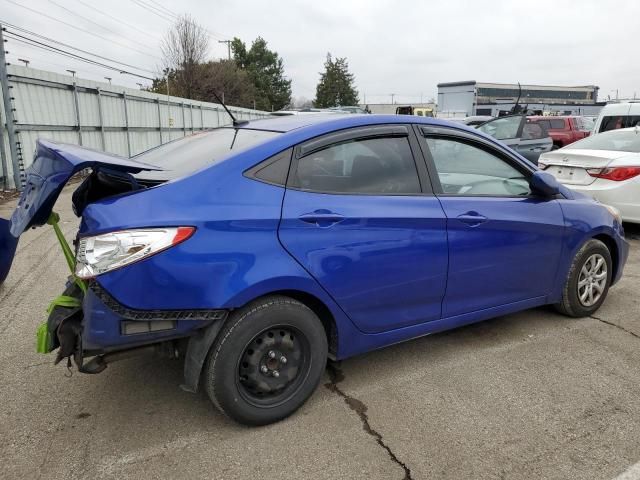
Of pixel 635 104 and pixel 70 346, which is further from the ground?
pixel 635 104

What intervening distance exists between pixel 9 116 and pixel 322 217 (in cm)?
959

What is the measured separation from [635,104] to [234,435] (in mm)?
11787

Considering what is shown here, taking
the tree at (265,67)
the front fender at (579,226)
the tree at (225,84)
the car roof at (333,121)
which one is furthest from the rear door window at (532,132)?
the tree at (265,67)

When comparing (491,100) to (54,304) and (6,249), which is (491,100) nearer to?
(6,249)

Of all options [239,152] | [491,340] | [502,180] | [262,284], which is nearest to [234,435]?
[262,284]

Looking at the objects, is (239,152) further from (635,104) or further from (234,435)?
(635,104)

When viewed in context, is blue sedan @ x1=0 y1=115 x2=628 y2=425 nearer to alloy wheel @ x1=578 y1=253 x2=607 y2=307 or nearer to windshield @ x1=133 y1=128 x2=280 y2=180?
windshield @ x1=133 y1=128 x2=280 y2=180

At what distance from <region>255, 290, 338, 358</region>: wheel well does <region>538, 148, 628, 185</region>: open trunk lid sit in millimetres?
5448

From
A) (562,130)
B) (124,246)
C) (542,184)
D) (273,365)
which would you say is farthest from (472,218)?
(562,130)

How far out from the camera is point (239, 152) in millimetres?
2744

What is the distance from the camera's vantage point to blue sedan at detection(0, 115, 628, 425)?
7.76 feet

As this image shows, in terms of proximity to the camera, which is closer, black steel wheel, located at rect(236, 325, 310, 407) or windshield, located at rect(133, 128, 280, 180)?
A: black steel wheel, located at rect(236, 325, 310, 407)

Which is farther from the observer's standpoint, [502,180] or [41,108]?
[41,108]

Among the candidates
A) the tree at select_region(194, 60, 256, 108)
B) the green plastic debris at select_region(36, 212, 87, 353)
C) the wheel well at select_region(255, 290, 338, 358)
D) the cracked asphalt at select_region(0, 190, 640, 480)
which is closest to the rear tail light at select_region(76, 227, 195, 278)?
the green plastic debris at select_region(36, 212, 87, 353)
